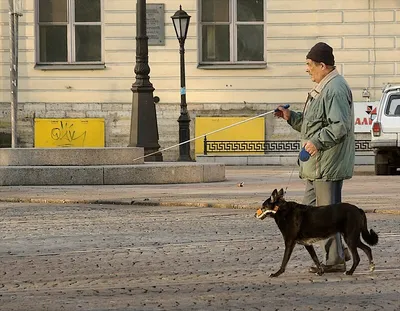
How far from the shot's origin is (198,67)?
111ft

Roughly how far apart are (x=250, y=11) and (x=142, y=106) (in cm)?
975

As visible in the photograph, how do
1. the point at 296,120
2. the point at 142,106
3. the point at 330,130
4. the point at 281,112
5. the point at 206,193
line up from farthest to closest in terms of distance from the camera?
the point at 142,106 < the point at 206,193 < the point at 296,120 < the point at 281,112 < the point at 330,130

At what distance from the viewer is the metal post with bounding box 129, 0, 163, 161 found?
24891mm

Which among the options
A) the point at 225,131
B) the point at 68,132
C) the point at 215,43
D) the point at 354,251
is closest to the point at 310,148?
the point at 354,251

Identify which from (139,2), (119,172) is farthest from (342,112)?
(139,2)

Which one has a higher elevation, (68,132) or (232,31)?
(232,31)

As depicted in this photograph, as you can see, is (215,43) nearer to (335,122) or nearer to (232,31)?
(232,31)

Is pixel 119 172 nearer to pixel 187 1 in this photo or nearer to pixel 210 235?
pixel 210 235

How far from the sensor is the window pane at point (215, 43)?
34156 millimetres

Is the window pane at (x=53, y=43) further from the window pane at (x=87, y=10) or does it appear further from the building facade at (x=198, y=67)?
the window pane at (x=87, y=10)

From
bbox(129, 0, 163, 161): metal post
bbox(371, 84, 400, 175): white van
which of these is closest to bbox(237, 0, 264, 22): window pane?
bbox(371, 84, 400, 175): white van

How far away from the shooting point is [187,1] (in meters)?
33.8

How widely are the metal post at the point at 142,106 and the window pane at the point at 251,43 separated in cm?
909

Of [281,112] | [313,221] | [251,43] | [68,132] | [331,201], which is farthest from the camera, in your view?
[251,43]
